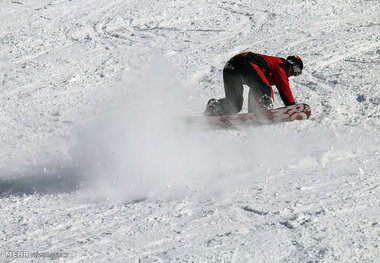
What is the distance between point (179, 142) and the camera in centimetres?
621

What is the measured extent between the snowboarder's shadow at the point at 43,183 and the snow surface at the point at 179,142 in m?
0.02

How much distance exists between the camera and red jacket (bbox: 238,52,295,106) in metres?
6.40

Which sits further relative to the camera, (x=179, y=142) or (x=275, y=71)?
(x=275, y=71)

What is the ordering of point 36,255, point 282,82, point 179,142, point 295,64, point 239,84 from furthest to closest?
point 239,84
point 295,64
point 282,82
point 179,142
point 36,255

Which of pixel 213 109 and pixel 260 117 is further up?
pixel 213 109

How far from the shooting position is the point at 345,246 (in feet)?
12.3

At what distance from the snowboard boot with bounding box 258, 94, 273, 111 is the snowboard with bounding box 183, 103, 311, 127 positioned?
0.06 metres

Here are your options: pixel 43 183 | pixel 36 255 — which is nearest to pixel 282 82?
pixel 43 183

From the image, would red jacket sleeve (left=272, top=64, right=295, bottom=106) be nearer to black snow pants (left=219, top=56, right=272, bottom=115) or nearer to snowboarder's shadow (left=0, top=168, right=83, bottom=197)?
black snow pants (left=219, top=56, right=272, bottom=115)

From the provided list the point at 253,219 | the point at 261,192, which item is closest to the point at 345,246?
the point at 253,219

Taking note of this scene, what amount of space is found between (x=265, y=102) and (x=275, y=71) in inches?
16.6

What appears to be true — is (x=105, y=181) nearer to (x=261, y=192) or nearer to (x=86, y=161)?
(x=86, y=161)

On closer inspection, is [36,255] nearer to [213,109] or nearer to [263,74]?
[213,109]

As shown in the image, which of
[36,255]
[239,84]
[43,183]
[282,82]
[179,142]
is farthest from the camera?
[239,84]
